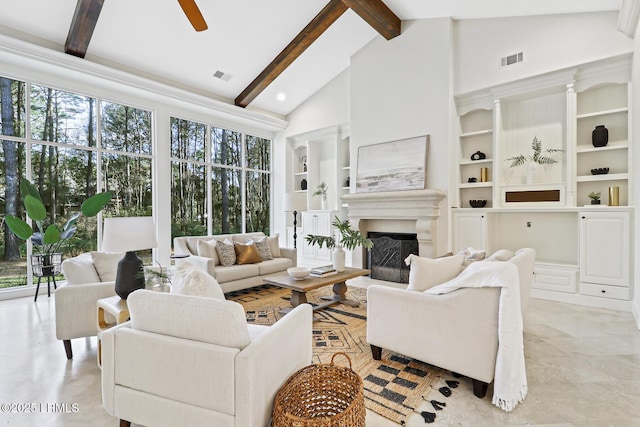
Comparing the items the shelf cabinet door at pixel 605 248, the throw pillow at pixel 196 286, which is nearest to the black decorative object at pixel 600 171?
the shelf cabinet door at pixel 605 248

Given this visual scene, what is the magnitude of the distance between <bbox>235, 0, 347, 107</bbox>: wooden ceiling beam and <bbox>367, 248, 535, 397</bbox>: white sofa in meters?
4.64

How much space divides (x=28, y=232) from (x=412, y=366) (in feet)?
16.4

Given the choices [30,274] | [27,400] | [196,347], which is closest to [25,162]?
[30,274]

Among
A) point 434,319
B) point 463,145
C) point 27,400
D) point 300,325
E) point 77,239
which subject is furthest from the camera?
point 463,145

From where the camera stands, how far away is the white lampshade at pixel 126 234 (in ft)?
7.27

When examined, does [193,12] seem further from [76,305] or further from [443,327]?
[443,327]

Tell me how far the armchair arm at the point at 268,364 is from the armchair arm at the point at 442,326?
0.77 metres

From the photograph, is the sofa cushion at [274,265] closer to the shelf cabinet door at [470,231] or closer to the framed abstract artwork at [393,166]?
the framed abstract artwork at [393,166]

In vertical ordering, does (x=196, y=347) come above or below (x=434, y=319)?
above

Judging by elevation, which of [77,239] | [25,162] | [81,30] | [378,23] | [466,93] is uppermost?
[378,23]

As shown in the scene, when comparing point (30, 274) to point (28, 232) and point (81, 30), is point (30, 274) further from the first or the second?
point (81, 30)

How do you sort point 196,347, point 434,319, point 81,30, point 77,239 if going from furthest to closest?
point 77,239
point 81,30
point 434,319
point 196,347

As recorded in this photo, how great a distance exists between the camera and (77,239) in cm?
510

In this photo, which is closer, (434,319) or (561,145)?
(434,319)
